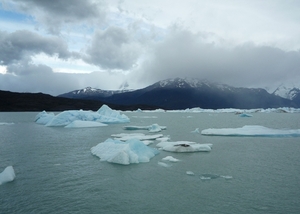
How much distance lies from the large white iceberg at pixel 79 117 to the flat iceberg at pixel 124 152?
19.5m

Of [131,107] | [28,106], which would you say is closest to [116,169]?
[28,106]

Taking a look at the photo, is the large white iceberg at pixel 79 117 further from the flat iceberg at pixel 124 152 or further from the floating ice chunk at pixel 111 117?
the flat iceberg at pixel 124 152

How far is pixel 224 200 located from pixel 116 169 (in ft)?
13.9

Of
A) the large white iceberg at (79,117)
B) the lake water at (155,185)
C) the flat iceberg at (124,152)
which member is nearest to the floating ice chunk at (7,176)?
the lake water at (155,185)

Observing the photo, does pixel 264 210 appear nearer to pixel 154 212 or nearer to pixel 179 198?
pixel 179 198

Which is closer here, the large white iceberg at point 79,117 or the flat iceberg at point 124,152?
the flat iceberg at point 124,152

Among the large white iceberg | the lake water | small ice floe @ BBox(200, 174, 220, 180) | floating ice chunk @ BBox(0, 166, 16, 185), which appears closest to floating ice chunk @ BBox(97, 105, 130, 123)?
the large white iceberg

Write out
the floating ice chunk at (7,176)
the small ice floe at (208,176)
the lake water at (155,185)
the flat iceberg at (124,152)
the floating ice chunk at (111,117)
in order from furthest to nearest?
the floating ice chunk at (111,117) < the flat iceberg at (124,152) < the small ice floe at (208,176) < the floating ice chunk at (7,176) < the lake water at (155,185)

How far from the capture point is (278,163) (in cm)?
988

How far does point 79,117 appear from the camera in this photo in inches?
1217

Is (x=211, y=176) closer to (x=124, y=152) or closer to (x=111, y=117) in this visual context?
(x=124, y=152)

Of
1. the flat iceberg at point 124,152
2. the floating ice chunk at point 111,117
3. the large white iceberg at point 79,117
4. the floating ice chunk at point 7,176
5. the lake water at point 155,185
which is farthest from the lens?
the floating ice chunk at point 111,117

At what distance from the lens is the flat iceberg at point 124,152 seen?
9.61m

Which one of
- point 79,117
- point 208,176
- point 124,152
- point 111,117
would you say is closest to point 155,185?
point 208,176
